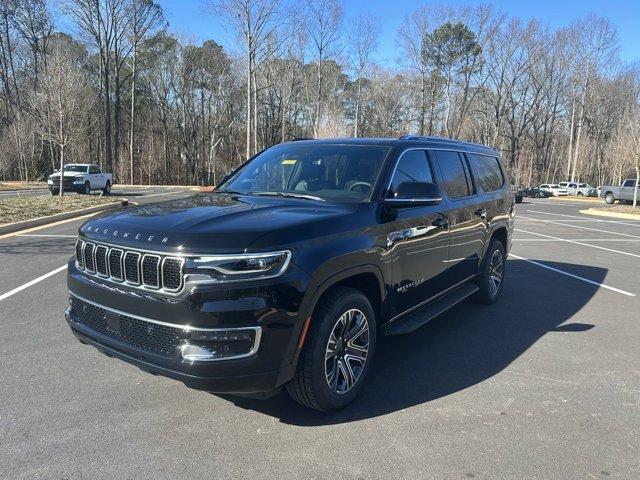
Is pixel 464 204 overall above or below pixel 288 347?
above

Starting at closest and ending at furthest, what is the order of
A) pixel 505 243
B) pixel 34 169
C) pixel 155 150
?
pixel 505 243 < pixel 34 169 < pixel 155 150

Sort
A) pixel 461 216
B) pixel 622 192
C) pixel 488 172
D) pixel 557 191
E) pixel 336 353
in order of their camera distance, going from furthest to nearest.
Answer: pixel 557 191
pixel 622 192
pixel 488 172
pixel 461 216
pixel 336 353

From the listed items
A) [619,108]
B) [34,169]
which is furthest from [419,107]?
[34,169]

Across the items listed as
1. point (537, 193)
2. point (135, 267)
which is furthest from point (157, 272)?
point (537, 193)

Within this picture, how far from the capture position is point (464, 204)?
528cm

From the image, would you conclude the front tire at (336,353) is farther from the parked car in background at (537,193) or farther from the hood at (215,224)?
the parked car in background at (537,193)

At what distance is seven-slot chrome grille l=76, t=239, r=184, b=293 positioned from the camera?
2900 millimetres

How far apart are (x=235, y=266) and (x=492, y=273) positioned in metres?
4.56

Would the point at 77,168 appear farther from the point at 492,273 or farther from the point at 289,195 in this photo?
the point at 289,195

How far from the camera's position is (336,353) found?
11.3 ft

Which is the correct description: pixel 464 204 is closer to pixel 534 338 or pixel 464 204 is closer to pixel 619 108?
pixel 534 338

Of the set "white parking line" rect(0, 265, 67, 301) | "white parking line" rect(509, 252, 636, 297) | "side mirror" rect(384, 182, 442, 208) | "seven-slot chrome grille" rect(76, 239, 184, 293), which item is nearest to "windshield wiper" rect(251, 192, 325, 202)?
"side mirror" rect(384, 182, 442, 208)

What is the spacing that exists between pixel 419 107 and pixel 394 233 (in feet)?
178

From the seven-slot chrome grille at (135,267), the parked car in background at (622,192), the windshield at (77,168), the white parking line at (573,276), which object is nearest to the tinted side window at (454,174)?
the seven-slot chrome grille at (135,267)
